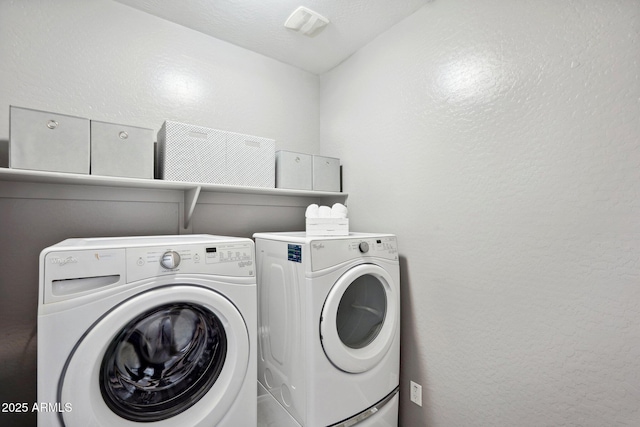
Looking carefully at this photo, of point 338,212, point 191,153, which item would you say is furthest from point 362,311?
point 191,153

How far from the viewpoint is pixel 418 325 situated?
5.69 feet

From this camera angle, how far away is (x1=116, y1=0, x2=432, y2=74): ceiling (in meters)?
1.71

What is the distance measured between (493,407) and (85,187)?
2345 millimetres

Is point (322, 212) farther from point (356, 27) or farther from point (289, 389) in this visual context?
point (356, 27)

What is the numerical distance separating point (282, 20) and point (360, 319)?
189cm

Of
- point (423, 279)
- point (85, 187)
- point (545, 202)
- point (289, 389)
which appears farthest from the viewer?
point (423, 279)

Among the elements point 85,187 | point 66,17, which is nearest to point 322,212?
point 85,187

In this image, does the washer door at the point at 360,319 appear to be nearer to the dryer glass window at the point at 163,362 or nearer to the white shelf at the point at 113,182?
the dryer glass window at the point at 163,362

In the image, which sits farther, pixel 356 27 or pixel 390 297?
pixel 356 27

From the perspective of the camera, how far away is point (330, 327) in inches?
55.1

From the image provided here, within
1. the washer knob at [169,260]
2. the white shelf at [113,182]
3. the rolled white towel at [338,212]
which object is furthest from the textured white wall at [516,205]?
the washer knob at [169,260]

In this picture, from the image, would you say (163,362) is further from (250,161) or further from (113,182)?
(250,161)

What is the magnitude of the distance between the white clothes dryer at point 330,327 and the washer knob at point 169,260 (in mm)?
539

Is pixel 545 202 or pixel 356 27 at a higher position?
pixel 356 27
